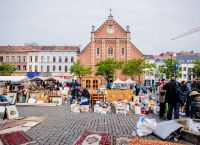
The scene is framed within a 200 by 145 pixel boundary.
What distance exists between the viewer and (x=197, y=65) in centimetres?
6662

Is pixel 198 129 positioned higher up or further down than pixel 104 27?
further down

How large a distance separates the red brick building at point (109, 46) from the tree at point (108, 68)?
4952mm

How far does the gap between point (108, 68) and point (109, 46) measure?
9.71 m

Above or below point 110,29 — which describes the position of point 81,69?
below

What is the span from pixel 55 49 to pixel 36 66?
21.9ft

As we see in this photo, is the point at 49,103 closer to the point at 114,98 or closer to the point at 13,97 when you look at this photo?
the point at 13,97

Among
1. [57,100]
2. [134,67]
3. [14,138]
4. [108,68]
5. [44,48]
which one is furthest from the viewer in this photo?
[44,48]

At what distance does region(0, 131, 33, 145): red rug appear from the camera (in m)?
7.38

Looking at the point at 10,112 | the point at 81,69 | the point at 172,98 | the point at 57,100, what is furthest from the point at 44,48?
the point at 172,98

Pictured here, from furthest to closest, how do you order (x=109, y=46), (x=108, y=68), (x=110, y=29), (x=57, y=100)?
(x=110, y=29) < (x=109, y=46) < (x=108, y=68) < (x=57, y=100)

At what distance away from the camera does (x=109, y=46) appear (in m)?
60.9

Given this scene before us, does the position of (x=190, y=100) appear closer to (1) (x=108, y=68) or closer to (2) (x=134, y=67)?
(1) (x=108, y=68)

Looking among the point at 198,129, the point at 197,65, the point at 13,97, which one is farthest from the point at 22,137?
the point at 197,65

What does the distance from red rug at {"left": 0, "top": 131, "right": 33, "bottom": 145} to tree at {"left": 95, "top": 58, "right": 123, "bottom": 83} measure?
1751 inches
